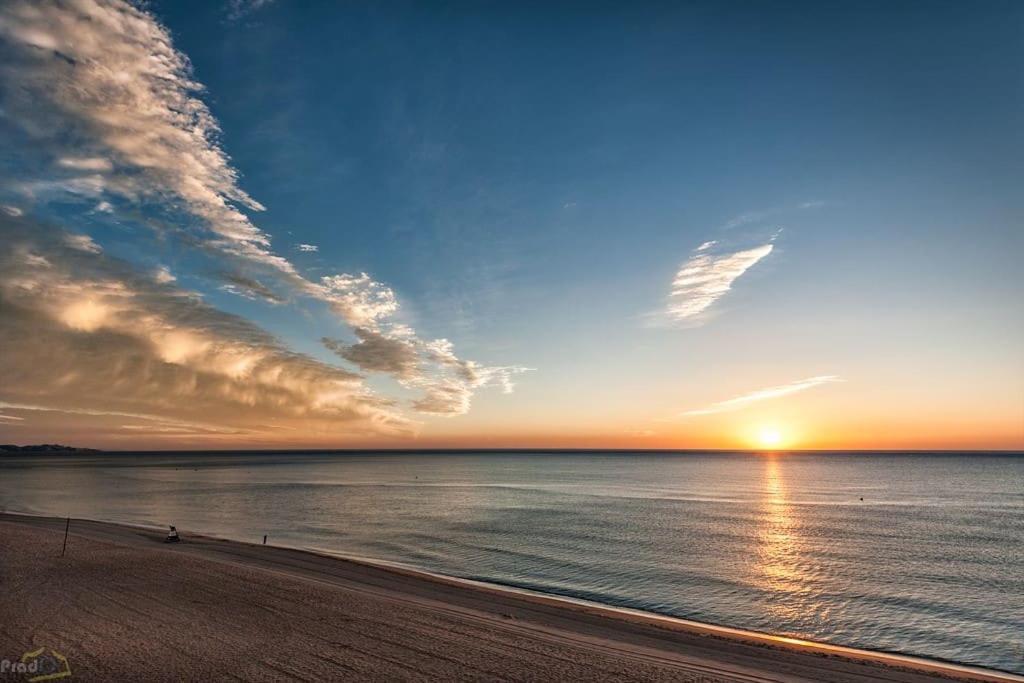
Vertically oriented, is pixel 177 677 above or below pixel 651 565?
above

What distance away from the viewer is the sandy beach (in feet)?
48.6

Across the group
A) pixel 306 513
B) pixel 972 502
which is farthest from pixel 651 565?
pixel 972 502

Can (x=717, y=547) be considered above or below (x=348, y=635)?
below

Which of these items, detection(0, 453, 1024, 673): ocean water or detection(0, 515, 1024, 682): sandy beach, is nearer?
detection(0, 515, 1024, 682): sandy beach

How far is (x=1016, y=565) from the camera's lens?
38531mm

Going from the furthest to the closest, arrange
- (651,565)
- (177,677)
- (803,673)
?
(651,565)
(803,673)
(177,677)

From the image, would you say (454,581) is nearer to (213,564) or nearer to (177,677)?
(213,564)

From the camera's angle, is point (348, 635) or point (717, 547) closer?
point (348, 635)

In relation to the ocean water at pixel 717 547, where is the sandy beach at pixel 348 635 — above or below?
above

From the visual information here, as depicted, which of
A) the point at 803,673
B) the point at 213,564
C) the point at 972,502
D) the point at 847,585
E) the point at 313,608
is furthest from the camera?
the point at 972,502

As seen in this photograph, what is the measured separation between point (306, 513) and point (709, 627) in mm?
57664

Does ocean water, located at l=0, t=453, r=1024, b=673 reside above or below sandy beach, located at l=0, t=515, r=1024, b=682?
below

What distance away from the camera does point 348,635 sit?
17.6 meters

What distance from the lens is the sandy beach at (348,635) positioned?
14820 mm
